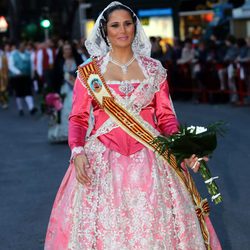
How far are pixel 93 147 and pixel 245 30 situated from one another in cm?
2601

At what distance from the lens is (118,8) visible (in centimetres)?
500

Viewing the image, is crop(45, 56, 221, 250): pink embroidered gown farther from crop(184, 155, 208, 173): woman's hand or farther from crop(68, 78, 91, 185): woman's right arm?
crop(184, 155, 208, 173): woman's hand

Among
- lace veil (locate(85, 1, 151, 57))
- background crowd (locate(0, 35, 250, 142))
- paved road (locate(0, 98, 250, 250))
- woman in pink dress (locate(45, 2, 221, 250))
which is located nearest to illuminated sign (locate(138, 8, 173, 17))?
background crowd (locate(0, 35, 250, 142))

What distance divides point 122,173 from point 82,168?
241 millimetres

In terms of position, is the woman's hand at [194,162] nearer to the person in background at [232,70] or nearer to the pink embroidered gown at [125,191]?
the pink embroidered gown at [125,191]

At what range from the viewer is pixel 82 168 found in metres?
4.79

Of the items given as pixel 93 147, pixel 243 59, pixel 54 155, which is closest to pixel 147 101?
pixel 93 147

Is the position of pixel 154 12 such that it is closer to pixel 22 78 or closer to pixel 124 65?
pixel 22 78

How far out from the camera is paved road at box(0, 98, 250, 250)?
7383 mm

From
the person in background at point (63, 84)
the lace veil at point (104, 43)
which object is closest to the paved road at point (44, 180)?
the person in background at point (63, 84)

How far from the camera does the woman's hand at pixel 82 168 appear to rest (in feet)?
15.7

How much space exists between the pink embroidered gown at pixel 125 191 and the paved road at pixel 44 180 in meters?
1.97

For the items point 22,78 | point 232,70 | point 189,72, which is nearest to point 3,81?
point 22,78

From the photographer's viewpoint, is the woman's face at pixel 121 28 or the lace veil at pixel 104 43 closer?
the woman's face at pixel 121 28
